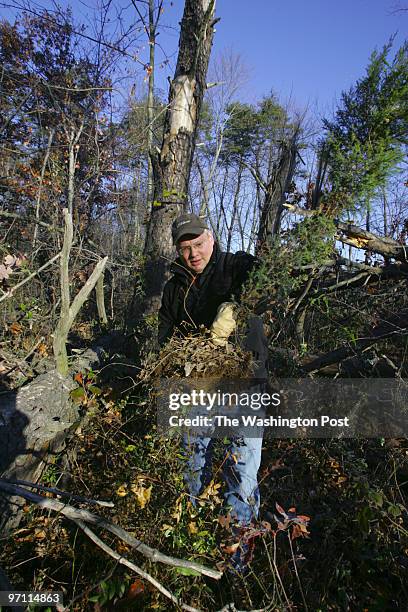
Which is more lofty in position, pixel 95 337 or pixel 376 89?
pixel 376 89

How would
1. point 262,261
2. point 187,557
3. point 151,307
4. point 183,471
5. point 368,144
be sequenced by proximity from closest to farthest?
point 187,557, point 183,471, point 262,261, point 368,144, point 151,307

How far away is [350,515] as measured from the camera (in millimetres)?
2832

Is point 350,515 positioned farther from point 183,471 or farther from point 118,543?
point 118,543

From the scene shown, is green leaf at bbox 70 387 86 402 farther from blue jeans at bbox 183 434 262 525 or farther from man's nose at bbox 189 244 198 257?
man's nose at bbox 189 244 198 257

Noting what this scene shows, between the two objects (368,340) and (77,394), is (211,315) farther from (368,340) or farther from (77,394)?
(368,340)

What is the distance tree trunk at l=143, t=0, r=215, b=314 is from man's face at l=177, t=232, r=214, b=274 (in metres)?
2.15

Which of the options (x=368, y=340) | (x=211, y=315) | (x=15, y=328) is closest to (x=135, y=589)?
(x=211, y=315)

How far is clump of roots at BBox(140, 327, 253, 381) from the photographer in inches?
92.4

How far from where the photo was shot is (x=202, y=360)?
234 centimetres

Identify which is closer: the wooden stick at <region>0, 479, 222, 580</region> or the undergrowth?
the wooden stick at <region>0, 479, 222, 580</region>

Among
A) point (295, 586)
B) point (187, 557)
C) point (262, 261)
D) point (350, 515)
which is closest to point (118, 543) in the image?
point (187, 557)

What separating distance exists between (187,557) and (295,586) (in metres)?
0.81

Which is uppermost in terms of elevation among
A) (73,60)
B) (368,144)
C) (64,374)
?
(73,60)

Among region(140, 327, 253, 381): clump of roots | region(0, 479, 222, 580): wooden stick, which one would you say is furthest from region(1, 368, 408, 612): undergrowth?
region(140, 327, 253, 381): clump of roots
